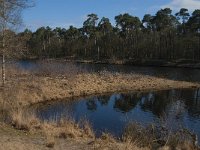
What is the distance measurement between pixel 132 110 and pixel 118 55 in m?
82.9

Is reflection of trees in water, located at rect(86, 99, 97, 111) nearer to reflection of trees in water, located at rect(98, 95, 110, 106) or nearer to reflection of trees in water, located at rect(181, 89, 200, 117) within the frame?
reflection of trees in water, located at rect(98, 95, 110, 106)

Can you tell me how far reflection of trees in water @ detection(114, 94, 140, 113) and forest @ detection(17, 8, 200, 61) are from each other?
181 feet

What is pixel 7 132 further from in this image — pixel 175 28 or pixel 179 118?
pixel 175 28

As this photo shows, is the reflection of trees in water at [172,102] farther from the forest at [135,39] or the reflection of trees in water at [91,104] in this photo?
the forest at [135,39]

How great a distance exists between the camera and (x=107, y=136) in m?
16.7

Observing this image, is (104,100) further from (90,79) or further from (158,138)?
(158,138)

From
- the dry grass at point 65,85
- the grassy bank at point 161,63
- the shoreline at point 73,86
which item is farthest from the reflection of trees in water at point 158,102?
the grassy bank at point 161,63

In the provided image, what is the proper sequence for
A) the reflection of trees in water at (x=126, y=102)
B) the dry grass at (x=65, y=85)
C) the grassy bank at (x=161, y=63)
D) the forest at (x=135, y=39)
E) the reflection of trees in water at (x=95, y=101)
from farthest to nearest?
the forest at (x=135, y=39) < the grassy bank at (x=161, y=63) < the reflection of trees in water at (x=126, y=102) < the reflection of trees in water at (x=95, y=101) < the dry grass at (x=65, y=85)

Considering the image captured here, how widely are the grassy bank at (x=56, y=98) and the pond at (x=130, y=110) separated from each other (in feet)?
5.30

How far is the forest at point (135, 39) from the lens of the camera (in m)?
98.1

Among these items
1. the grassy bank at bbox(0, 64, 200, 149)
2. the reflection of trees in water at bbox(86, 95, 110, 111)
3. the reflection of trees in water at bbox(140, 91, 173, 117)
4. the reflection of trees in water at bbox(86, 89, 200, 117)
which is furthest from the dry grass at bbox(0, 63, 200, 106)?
the reflection of trees in water at bbox(140, 91, 173, 117)

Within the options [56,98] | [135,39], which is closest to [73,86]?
[56,98]

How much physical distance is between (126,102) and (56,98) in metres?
6.50


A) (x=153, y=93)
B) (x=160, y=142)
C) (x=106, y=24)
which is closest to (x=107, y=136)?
A: (x=160, y=142)
